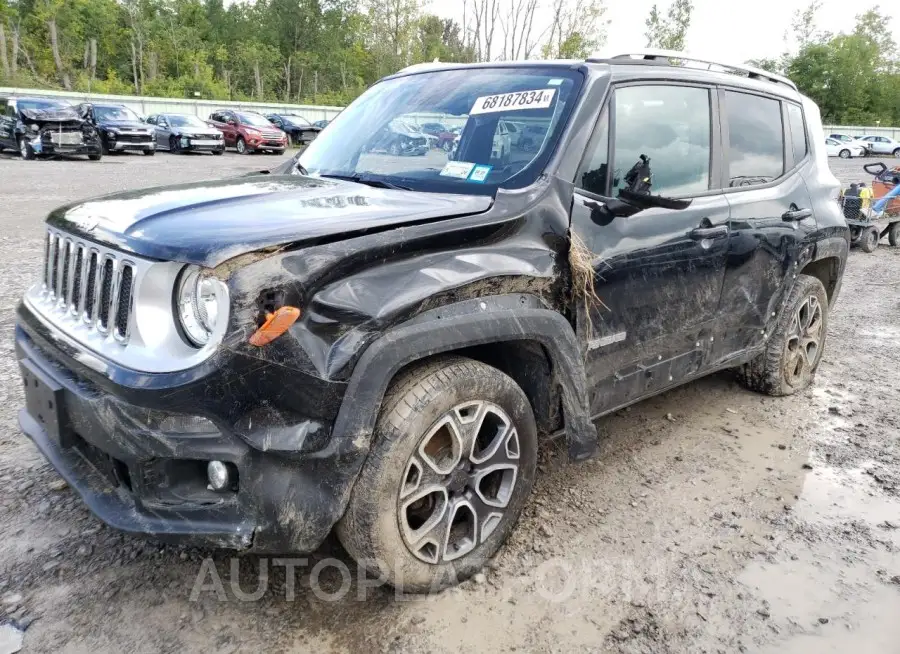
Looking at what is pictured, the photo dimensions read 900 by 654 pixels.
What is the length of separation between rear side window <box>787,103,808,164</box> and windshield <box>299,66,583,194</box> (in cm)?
203

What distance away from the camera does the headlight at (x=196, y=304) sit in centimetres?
202

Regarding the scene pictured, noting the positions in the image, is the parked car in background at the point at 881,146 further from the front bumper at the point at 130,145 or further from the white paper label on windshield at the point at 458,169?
the white paper label on windshield at the point at 458,169

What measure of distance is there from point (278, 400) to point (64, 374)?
856 mm

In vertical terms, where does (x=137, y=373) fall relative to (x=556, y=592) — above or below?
above

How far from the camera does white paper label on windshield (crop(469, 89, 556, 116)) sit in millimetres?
2941

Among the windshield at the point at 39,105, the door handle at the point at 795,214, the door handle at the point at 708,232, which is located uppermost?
the windshield at the point at 39,105

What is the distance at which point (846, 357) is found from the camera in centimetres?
544

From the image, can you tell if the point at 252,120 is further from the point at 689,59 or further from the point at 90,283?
the point at 90,283

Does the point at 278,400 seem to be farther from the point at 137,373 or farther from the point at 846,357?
the point at 846,357

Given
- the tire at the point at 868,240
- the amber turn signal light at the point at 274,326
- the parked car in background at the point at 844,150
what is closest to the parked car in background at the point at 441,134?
the amber turn signal light at the point at 274,326

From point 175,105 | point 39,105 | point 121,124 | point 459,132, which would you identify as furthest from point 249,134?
point 459,132

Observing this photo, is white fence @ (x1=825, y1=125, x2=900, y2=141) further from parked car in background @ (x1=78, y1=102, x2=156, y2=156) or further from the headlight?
the headlight

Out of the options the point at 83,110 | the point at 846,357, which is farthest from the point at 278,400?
the point at 83,110

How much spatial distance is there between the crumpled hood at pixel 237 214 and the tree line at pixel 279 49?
2153 centimetres
